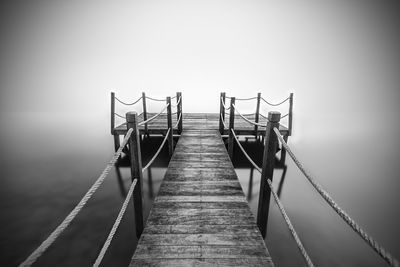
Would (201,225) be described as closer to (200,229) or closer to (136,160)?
(200,229)

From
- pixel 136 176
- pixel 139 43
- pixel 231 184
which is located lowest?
pixel 231 184

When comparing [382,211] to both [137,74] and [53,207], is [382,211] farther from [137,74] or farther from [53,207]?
[137,74]

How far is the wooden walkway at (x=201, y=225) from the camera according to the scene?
1958 mm

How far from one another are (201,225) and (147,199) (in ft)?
13.5

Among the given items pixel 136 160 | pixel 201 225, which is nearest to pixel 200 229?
pixel 201 225

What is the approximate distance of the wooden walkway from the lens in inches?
77.1

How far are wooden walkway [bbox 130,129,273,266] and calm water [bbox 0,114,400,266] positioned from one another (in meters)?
2.10

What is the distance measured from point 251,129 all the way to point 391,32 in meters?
178

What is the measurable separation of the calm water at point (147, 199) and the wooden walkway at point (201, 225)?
2.10m

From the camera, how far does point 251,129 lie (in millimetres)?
7855

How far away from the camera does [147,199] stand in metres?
6.11

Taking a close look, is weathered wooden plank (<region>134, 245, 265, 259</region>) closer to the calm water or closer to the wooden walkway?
the wooden walkway

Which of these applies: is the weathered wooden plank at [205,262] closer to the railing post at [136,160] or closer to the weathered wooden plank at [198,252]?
the weathered wooden plank at [198,252]

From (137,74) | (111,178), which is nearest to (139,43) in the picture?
(137,74)
